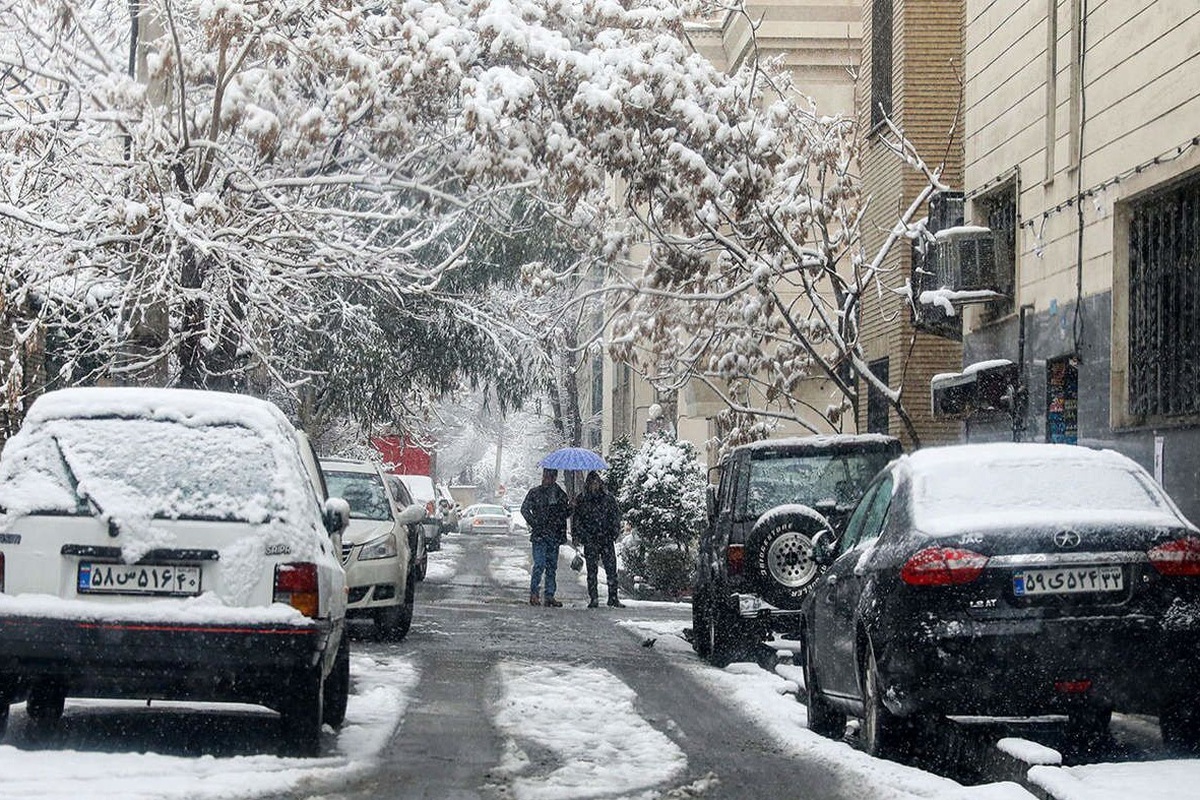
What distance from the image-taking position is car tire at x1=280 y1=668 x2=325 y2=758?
8828mm

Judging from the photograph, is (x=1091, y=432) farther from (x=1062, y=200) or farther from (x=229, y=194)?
(x=229, y=194)

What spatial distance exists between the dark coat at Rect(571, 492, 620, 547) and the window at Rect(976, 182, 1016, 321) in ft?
26.7

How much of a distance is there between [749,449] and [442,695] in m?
4.19

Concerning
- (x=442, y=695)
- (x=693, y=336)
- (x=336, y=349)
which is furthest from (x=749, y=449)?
(x=336, y=349)

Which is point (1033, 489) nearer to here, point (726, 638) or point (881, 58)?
point (726, 638)

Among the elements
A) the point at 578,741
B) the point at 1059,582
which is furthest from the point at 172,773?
the point at 1059,582

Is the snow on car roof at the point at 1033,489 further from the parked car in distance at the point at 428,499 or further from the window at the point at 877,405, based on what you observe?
the parked car in distance at the point at 428,499

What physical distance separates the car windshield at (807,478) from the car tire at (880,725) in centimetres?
567

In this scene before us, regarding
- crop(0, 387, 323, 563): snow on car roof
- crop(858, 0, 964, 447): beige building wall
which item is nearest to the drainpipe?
crop(858, 0, 964, 447): beige building wall

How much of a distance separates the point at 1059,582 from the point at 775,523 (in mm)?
6056

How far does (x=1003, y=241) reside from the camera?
1895 cm

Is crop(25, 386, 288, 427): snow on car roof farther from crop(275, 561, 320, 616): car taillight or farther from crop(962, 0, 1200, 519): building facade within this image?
crop(962, 0, 1200, 519): building facade

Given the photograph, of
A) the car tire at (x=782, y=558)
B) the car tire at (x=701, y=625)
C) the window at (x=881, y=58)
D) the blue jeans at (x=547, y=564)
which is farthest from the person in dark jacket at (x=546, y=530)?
the car tire at (x=782, y=558)

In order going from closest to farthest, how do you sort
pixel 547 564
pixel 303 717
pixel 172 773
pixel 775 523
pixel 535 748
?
pixel 172 773
pixel 303 717
pixel 535 748
pixel 775 523
pixel 547 564
